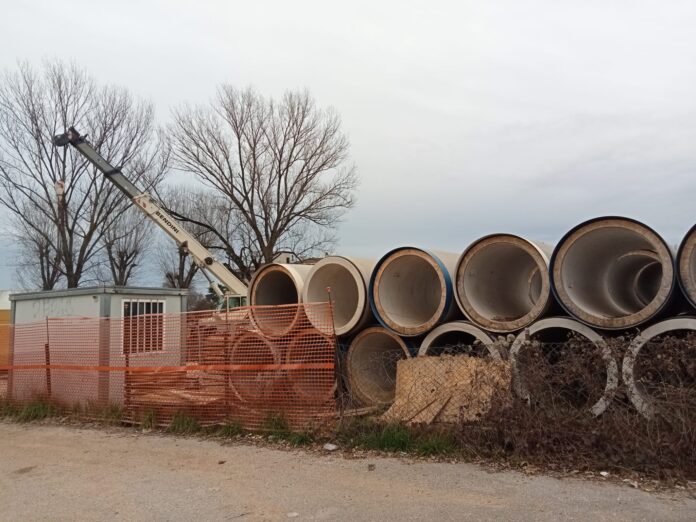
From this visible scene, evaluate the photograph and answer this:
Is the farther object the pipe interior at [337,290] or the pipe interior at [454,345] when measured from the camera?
the pipe interior at [337,290]

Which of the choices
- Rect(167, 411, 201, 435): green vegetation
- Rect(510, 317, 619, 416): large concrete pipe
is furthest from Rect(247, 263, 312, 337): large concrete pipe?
Rect(510, 317, 619, 416): large concrete pipe

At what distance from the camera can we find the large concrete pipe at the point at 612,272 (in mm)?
6477

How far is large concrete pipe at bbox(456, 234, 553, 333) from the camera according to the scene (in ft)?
23.9

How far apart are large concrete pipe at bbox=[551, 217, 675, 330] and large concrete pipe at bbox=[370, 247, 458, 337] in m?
1.46

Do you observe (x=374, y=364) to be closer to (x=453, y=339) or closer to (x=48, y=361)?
(x=453, y=339)

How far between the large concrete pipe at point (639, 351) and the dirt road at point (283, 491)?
53.6 inches

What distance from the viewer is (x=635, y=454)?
5441 millimetres

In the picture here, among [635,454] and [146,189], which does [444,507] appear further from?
[146,189]

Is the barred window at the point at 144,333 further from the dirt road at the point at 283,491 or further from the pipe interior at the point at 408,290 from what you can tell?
the pipe interior at the point at 408,290

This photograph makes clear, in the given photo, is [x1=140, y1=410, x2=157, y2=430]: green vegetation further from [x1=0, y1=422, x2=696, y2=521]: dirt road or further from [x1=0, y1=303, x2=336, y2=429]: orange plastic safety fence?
[x1=0, y1=422, x2=696, y2=521]: dirt road

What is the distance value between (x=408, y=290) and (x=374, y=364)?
1283mm

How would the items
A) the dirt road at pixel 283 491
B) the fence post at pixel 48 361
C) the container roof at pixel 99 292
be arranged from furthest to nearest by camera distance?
the container roof at pixel 99 292
the fence post at pixel 48 361
the dirt road at pixel 283 491

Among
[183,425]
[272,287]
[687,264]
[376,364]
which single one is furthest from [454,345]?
[272,287]

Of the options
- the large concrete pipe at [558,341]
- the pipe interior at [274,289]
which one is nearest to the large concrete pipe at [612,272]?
the large concrete pipe at [558,341]
